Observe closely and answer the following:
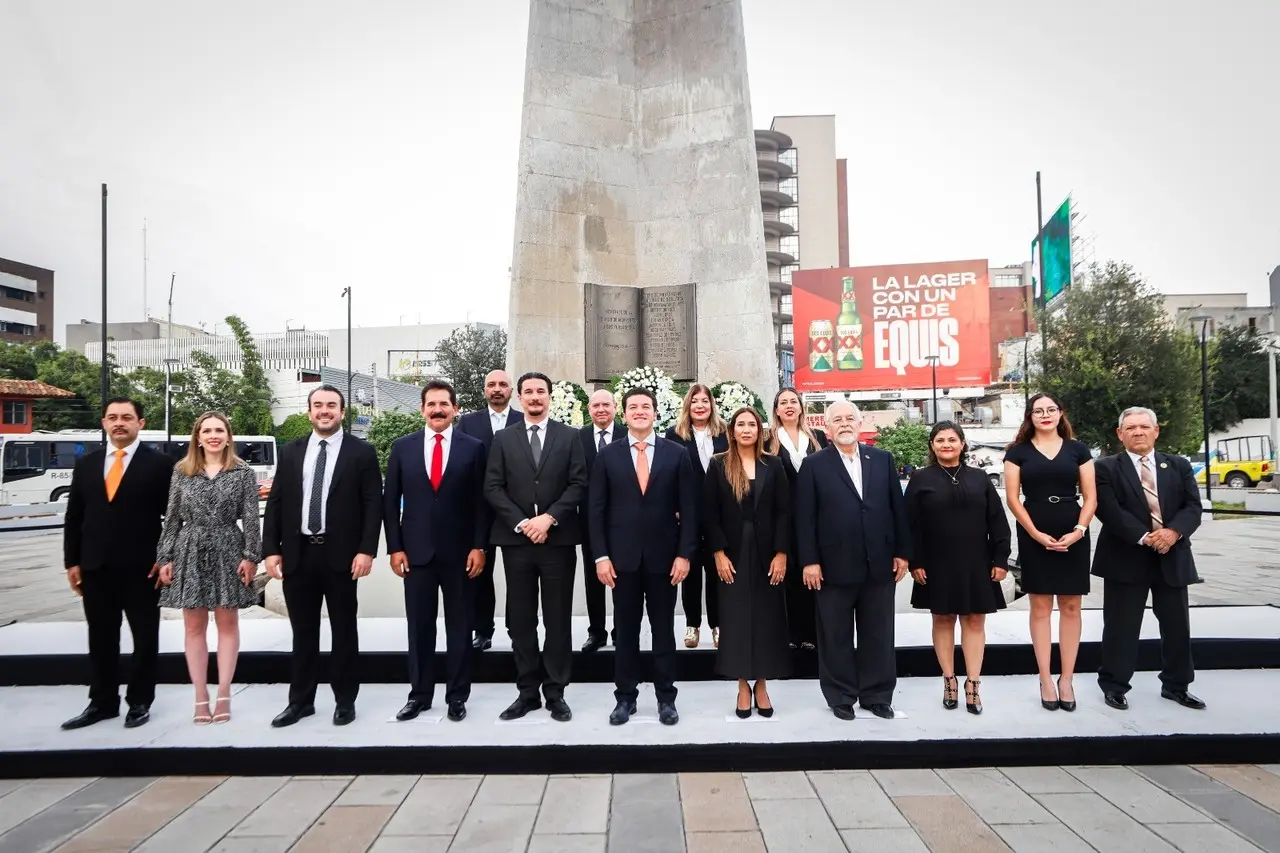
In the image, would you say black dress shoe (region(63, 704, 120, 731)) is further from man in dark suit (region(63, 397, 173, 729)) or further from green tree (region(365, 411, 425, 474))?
green tree (region(365, 411, 425, 474))

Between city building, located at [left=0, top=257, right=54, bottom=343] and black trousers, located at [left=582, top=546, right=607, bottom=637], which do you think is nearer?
black trousers, located at [left=582, top=546, right=607, bottom=637]

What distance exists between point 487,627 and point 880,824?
114 inches

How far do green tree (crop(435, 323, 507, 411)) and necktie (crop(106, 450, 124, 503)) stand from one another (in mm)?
21604

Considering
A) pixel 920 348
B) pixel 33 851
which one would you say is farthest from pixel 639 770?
pixel 920 348

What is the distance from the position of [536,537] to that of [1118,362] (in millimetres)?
20932

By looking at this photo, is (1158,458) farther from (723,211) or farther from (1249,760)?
(723,211)

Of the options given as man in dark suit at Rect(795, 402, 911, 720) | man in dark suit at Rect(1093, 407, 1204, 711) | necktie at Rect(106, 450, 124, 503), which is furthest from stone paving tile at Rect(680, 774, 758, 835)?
necktie at Rect(106, 450, 124, 503)

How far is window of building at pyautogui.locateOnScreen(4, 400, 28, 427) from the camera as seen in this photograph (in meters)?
33.6

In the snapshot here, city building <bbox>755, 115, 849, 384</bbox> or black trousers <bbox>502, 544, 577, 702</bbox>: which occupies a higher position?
city building <bbox>755, 115, 849, 384</bbox>

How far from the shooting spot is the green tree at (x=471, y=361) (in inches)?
1071

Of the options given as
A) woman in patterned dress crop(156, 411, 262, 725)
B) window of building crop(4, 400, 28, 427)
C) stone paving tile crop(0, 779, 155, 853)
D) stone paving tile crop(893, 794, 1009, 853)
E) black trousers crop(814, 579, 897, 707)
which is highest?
window of building crop(4, 400, 28, 427)

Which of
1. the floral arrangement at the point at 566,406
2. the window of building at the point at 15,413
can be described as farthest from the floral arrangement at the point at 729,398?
the window of building at the point at 15,413

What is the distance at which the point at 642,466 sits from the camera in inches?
176

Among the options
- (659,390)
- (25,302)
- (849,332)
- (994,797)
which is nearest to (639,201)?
(659,390)
